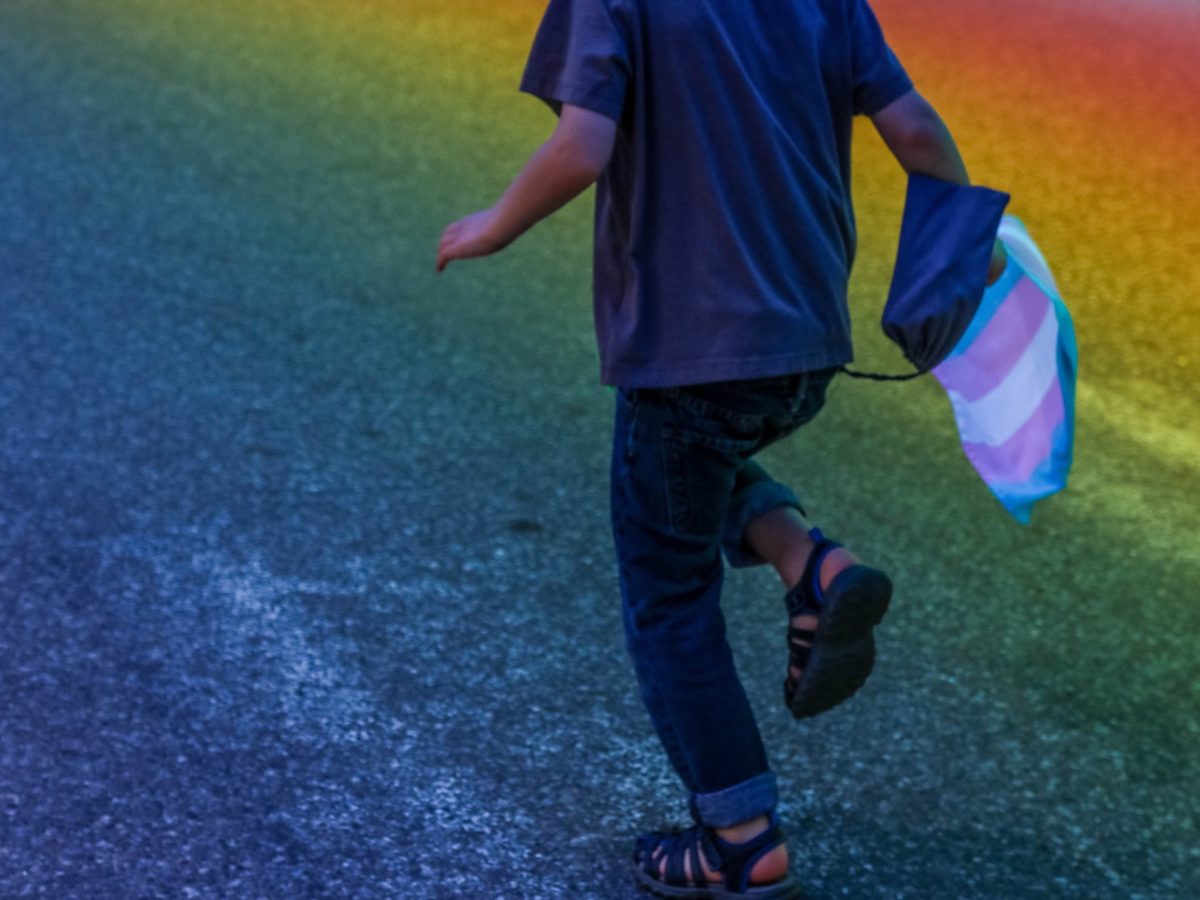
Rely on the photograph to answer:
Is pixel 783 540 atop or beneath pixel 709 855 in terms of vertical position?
atop

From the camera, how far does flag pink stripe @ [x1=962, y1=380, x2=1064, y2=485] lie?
3.00 meters

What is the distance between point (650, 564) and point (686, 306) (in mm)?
393

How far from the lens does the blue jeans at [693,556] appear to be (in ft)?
8.04

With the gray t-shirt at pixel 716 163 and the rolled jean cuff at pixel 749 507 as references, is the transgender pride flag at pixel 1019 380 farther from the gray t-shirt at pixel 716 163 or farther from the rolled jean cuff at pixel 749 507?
the gray t-shirt at pixel 716 163

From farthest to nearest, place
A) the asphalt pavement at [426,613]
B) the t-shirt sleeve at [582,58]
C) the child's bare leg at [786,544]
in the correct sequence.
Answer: the asphalt pavement at [426,613]
the child's bare leg at [786,544]
the t-shirt sleeve at [582,58]

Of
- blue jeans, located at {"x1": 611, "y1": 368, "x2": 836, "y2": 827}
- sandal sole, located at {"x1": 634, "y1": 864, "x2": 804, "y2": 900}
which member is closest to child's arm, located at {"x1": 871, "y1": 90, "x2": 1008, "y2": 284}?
blue jeans, located at {"x1": 611, "y1": 368, "x2": 836, "y2": 827}

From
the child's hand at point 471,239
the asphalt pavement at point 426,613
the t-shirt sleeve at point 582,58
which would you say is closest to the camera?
the t-shirt sleeve at point 582,58

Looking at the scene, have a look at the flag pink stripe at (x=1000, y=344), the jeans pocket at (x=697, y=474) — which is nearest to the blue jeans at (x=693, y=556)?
the jeans pocket at (x=697, y=474)

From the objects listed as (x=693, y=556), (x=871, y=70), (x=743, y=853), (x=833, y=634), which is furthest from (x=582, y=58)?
(x=743, y=853)

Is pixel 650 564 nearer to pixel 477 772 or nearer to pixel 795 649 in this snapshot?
pixel 795 649

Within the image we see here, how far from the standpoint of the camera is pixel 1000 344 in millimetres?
3021

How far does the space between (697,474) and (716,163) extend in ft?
1.45

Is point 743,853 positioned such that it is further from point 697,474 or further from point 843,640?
point 697,474

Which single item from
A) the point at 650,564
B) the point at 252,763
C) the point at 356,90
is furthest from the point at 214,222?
the point at 650,564
